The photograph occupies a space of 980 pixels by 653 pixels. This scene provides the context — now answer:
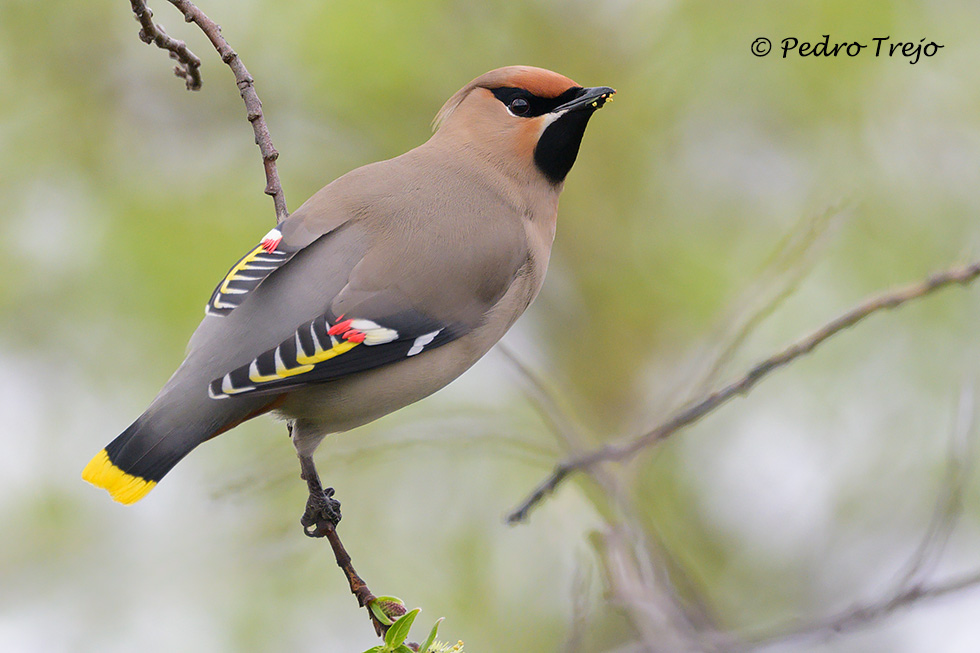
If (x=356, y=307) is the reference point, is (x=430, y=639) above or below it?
below

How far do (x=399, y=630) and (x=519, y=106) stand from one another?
1920 mm

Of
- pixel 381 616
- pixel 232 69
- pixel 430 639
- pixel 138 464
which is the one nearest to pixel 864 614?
pixel 430 639

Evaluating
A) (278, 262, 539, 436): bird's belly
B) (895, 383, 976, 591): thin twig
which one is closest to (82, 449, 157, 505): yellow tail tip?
(278, 262, 539, 436): bird's belly

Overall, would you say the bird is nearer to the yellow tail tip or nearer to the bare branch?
the yellow tail tip

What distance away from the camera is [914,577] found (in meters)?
2.24

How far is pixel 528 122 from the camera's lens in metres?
3.49

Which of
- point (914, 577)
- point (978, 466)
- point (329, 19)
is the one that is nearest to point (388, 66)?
point (329, 19)

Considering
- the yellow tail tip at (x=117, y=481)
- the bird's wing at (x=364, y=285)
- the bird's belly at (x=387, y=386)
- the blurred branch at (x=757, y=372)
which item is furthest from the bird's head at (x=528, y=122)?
the yellow tail tip at (x=117, y=481)

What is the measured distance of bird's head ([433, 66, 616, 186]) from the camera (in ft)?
11.3

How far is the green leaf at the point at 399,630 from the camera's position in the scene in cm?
218

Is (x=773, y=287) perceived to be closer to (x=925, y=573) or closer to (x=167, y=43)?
(x=925, y=573)

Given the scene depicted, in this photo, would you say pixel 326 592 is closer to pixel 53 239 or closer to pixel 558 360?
pixel 558 360

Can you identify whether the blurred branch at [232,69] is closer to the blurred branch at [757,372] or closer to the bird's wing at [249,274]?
the bird's wing at [249,274]

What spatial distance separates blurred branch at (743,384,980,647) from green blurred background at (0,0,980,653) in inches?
99.5
